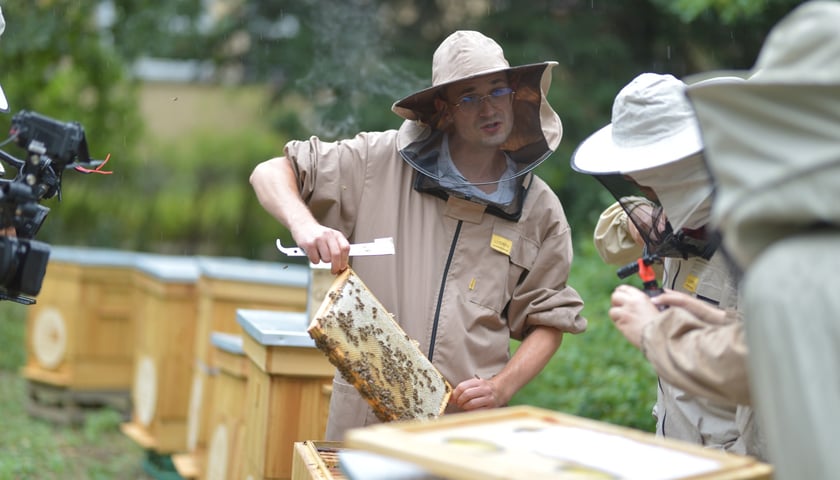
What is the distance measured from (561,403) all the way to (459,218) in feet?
8.03

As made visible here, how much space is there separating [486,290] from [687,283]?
24.0 inches

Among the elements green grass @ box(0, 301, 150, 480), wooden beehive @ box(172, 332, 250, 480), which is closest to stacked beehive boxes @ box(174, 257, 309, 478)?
wooden beehive @ box(172, 332, 250, 480)

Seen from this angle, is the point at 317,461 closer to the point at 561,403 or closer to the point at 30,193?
the point at 30,193

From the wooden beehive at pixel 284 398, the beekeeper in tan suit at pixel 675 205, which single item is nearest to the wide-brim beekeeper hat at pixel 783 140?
the beekeeper in tan suit at pixel 675 205

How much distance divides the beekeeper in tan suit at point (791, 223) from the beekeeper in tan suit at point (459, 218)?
125cm

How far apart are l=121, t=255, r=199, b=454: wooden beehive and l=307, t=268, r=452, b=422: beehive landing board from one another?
349cm

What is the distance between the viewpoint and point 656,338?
187cm

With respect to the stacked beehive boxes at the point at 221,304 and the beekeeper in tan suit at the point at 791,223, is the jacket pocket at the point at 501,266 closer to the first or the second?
the beekeeper in tan suit at the point at 791,223

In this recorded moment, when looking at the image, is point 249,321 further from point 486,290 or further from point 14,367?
point 14,367

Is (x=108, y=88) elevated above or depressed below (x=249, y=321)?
above

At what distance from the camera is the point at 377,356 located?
2.51m

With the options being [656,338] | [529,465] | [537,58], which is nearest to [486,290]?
[656,338]

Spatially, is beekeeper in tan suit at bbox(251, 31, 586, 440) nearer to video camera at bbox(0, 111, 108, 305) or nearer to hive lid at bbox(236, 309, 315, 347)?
hive lid at bbox(236, 309, 315, 347)

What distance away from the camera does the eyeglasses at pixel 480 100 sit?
9.38 feet
